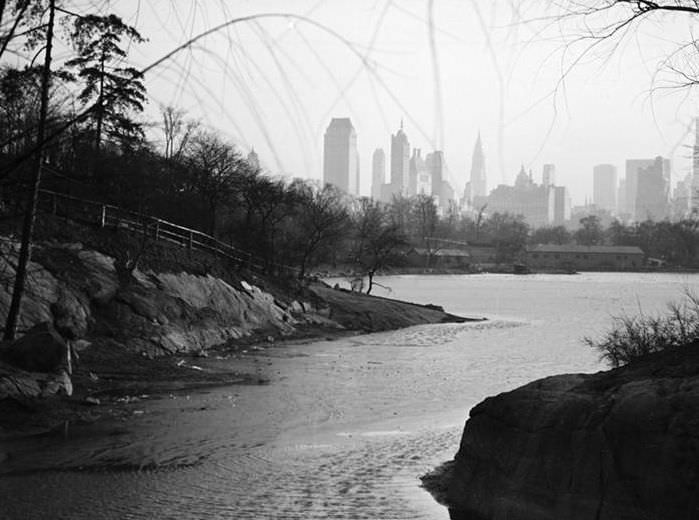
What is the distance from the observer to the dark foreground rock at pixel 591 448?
7.77 m

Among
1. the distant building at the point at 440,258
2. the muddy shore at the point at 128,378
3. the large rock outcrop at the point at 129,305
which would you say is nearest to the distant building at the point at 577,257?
the distant building at the point at 440,258

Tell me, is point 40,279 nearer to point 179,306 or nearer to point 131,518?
point 179,306

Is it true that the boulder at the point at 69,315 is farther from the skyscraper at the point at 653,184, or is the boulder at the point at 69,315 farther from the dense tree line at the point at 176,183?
the skyscraper at the point at 653,184

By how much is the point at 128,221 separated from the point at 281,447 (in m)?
23.3

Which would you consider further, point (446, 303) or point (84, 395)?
point (446, 303)

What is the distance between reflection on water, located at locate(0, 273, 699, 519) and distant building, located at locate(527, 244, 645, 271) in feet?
396

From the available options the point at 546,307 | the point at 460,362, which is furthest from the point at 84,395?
the point at 546,307

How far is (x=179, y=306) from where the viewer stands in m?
32.9

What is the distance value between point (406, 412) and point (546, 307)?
48312 mm

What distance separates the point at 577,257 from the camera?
520 feet

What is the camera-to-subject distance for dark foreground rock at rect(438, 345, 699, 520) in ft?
25.5

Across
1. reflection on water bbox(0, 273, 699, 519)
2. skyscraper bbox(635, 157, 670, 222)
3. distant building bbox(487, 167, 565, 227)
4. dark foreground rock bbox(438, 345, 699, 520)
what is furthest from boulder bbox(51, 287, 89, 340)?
distant building bbox(487, 167, 565, 227)

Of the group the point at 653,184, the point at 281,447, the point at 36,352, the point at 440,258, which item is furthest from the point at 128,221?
the point at 440,258

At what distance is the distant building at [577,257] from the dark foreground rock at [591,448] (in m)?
140
